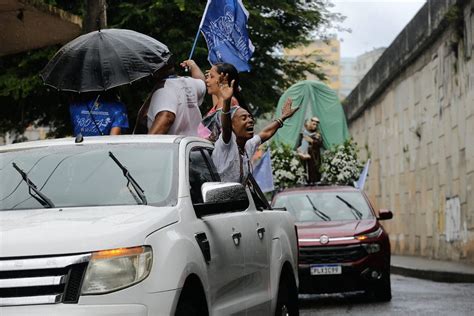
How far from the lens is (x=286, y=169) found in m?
22.0

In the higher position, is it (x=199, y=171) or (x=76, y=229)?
(x=199, y=171)

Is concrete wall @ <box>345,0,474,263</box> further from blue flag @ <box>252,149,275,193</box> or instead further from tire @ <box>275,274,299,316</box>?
tire @ <box>275,274,299,316</box>

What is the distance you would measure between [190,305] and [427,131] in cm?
2681

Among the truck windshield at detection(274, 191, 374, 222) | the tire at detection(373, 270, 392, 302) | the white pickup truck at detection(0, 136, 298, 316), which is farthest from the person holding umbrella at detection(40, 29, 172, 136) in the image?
the truck windshield at detection(274, 191, 374, 222)

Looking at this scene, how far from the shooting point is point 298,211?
16.9 meters

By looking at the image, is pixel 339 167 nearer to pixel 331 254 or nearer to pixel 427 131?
pixel 331 254

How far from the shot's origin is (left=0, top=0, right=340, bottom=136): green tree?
2298 cm

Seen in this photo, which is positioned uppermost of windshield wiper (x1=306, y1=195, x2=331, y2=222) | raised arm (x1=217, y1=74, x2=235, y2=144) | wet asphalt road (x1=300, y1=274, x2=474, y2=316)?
raised arm (x1=217, y1=74, x2=235, y2=144)

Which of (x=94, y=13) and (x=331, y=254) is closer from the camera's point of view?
(x=94, y=13)

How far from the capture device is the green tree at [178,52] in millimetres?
22984

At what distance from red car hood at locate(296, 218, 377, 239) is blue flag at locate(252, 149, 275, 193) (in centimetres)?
378

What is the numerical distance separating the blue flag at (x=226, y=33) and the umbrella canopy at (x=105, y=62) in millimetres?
1735

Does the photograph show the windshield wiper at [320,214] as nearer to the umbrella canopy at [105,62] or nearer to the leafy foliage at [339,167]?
the leafy foliage at [339,167]

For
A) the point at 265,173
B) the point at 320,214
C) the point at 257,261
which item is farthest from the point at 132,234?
the point at 265,173
